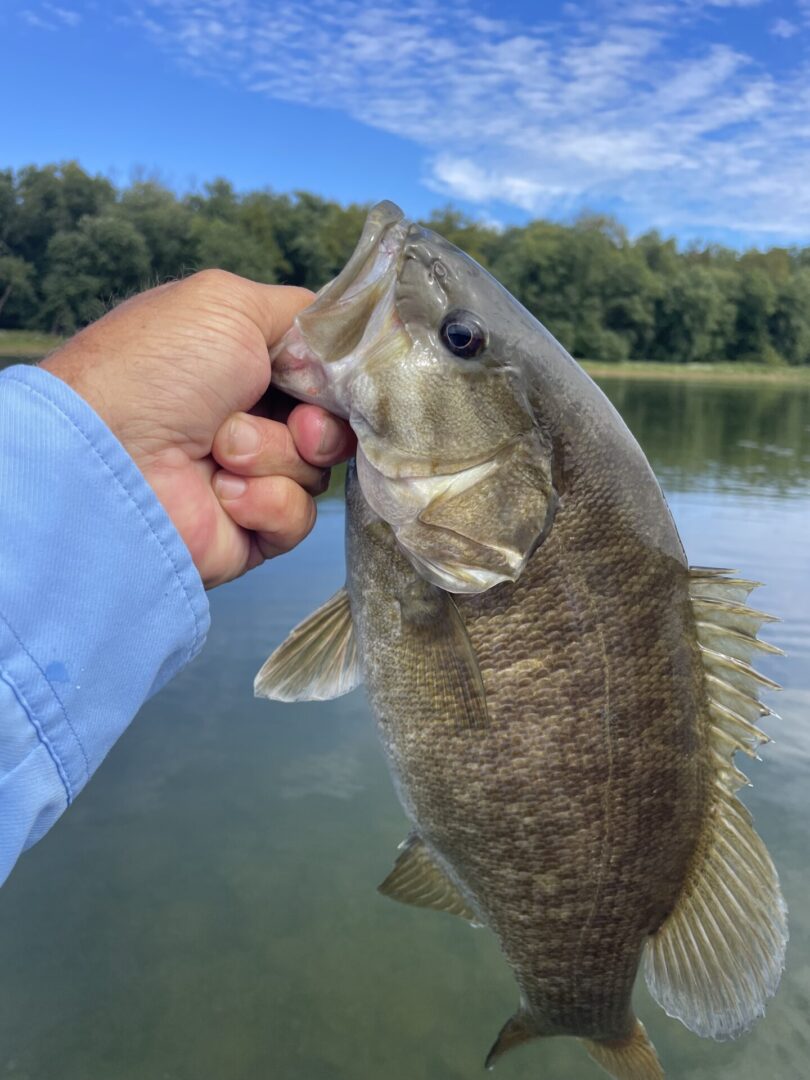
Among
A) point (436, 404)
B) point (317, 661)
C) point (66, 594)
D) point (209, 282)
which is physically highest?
point (209, 282)

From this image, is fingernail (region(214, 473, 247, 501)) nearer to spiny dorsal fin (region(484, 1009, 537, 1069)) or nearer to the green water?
spiny dorsal fin (region(484, 1009, 537, 1069))


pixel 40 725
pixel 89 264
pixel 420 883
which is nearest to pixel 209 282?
pixel 40 725

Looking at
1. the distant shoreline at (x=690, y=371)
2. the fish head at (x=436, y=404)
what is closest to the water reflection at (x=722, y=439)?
the fish head at (x=436, y=404)

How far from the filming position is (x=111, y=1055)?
3.30 metres

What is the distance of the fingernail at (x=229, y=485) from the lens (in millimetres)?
2156

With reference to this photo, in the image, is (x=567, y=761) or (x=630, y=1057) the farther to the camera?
(x=630, y=1057)

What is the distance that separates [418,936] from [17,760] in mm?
2957

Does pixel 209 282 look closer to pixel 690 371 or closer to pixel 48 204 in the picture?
pixel 48 204

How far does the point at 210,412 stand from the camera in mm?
1997

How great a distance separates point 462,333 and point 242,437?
0.62m

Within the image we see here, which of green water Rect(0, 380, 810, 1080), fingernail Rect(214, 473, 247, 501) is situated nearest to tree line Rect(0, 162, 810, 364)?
green water Rect(0, 380, 810, 1080)

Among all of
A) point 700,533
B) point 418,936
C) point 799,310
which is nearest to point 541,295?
point 799,310

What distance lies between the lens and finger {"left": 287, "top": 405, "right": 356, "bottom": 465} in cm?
205

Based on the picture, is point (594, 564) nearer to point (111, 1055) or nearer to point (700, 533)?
point (111, 1055)
